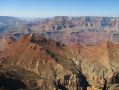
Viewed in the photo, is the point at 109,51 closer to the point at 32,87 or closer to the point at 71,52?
the point at 71,52

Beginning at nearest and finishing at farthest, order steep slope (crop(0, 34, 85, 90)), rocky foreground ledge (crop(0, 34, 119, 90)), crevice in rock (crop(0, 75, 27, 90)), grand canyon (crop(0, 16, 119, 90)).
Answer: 1. crevice in rock (crop(0, 75, 27, 90))
2. grand canyon (crop(0, 16, 119, 90))
3. rocky foreground ledge (crop(0, 34, 119, 90))
4. steep slope (crop(0, 34, 85, 90))

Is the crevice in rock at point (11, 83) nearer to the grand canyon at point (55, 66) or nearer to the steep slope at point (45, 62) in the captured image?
the grand canyon at point (55, 66)

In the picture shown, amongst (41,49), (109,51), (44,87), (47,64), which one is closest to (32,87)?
(44,87)

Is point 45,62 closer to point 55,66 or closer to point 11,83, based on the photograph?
point 55,66

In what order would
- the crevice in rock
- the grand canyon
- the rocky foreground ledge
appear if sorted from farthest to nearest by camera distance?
the rocky foreground ledge, the grand canyon, the crevice in rock

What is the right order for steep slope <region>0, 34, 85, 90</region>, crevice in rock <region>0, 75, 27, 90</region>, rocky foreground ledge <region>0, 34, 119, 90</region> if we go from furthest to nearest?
steep slope <region>0, 34, 85, 90</region>, rocky foreground ledge <region>0, 34, 119, 90</region>, crevice in rock <region>0, 75, 27, 90</region>

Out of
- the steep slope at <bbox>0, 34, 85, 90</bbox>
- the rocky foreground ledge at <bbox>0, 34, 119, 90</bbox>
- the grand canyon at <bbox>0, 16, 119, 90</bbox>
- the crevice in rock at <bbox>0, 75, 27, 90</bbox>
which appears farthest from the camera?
the steep slope at <bbox>0, 34, 85, 90</bbox>

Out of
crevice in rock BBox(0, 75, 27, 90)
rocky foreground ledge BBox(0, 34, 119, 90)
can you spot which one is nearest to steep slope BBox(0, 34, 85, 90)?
rocky foreground ledge BBox(0, 34, 119, 90)

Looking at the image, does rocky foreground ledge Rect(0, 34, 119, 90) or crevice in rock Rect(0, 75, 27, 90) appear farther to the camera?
rocky foreground ledge Rect(0, 34, 119, 90)

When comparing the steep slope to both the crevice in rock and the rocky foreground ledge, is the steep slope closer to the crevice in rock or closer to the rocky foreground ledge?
the rocky foreground ledge
